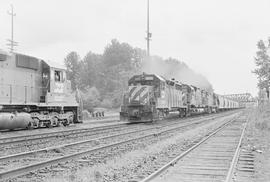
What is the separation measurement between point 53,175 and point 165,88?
18349mm

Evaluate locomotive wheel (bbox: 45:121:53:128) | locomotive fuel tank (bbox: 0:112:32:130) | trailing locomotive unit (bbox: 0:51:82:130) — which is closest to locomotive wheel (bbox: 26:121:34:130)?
trailing locomotive unit (bbox: 0:51:82:130)

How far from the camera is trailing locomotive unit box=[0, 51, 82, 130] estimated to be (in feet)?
50.9

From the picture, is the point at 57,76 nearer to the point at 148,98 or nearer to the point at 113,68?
the point at 148,98

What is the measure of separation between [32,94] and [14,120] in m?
2.72

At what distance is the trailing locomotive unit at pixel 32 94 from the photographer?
1551cm

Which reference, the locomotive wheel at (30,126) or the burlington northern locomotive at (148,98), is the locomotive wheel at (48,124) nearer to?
the locomotive wheel at (30,126)

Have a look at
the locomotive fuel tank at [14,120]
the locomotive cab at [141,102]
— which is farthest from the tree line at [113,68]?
the locomotive fuel tank at [14,120]

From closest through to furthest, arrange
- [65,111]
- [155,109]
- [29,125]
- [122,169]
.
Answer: [122,169], [29,125], [65,111], [155,109]

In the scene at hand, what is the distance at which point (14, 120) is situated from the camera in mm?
14969

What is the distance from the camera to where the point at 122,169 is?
7.21m

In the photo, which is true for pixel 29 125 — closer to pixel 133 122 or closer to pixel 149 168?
pixel 133 122

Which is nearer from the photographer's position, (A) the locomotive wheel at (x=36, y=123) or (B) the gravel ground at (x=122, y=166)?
(B) the gravel ground at (x=122, y=166)

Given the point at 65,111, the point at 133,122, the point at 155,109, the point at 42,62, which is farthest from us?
the point at 133,122

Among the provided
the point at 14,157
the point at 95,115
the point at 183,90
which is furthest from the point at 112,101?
the point at 14,157
